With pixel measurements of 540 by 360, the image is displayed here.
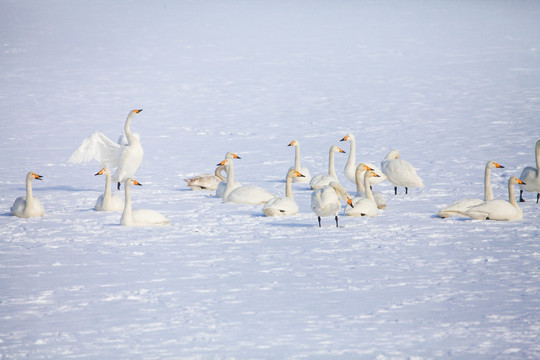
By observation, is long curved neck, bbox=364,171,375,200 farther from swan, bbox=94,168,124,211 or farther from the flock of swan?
swan, bbox=94,168,124,211

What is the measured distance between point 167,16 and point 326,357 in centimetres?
3336

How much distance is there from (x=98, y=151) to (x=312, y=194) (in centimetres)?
455

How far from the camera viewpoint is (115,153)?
12625 millimetres

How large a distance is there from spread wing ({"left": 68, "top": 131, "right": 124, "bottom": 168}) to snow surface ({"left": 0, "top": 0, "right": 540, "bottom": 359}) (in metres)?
0.35

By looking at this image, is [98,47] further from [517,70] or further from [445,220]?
[445,220]

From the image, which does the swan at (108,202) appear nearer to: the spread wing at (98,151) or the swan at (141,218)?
the swan at (141,218)

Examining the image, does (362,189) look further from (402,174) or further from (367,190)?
(402,174)

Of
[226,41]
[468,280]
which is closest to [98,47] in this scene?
[226,41]

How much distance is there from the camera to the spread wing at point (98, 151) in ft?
40.6

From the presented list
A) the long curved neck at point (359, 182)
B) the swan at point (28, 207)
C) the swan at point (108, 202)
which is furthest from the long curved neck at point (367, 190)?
the swan at point (28, 207)

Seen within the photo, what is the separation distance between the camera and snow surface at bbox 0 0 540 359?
243 inches

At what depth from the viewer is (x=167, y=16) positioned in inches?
1485

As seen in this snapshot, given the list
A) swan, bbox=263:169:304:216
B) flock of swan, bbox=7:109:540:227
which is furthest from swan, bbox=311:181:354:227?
swan, bbox=263:169:304:216

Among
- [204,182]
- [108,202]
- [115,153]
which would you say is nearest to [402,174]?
[204,182]
